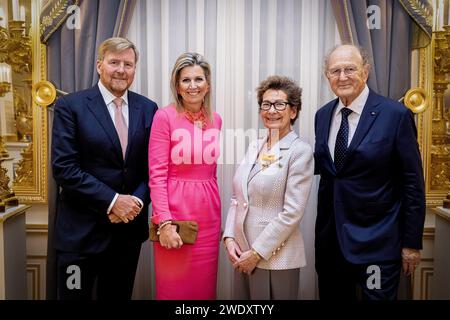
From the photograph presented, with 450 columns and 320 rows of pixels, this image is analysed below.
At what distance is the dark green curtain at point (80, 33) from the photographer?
1.81 metres

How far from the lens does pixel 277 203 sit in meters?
1.45

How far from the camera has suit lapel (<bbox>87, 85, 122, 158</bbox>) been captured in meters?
1.49

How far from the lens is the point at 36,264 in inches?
77.6

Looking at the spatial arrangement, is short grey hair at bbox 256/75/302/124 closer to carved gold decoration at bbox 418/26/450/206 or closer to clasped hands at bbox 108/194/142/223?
clasped hands at bbox 108/194/142/223

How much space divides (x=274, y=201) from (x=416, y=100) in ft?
2.82

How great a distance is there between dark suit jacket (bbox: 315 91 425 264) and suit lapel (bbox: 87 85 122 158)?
2.44 feet

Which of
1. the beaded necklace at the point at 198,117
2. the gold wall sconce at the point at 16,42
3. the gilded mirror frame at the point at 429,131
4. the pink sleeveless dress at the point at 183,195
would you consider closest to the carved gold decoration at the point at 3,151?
the gold wall sconce at the point at 16,42

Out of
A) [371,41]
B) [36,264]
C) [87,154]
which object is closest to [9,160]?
[36,264]

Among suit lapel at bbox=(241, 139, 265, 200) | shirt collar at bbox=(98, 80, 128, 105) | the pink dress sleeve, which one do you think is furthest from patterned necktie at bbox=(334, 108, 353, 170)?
shirt collar at bbox=(98, 80, 128, 105)

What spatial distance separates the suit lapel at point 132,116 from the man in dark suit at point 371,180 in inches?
26.9

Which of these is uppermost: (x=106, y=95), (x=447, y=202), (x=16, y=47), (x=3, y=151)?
(x=16, y=47)

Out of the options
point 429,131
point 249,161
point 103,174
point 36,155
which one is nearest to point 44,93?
point 36,155

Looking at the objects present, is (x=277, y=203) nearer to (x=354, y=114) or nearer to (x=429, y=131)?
(x=354, y=114)
